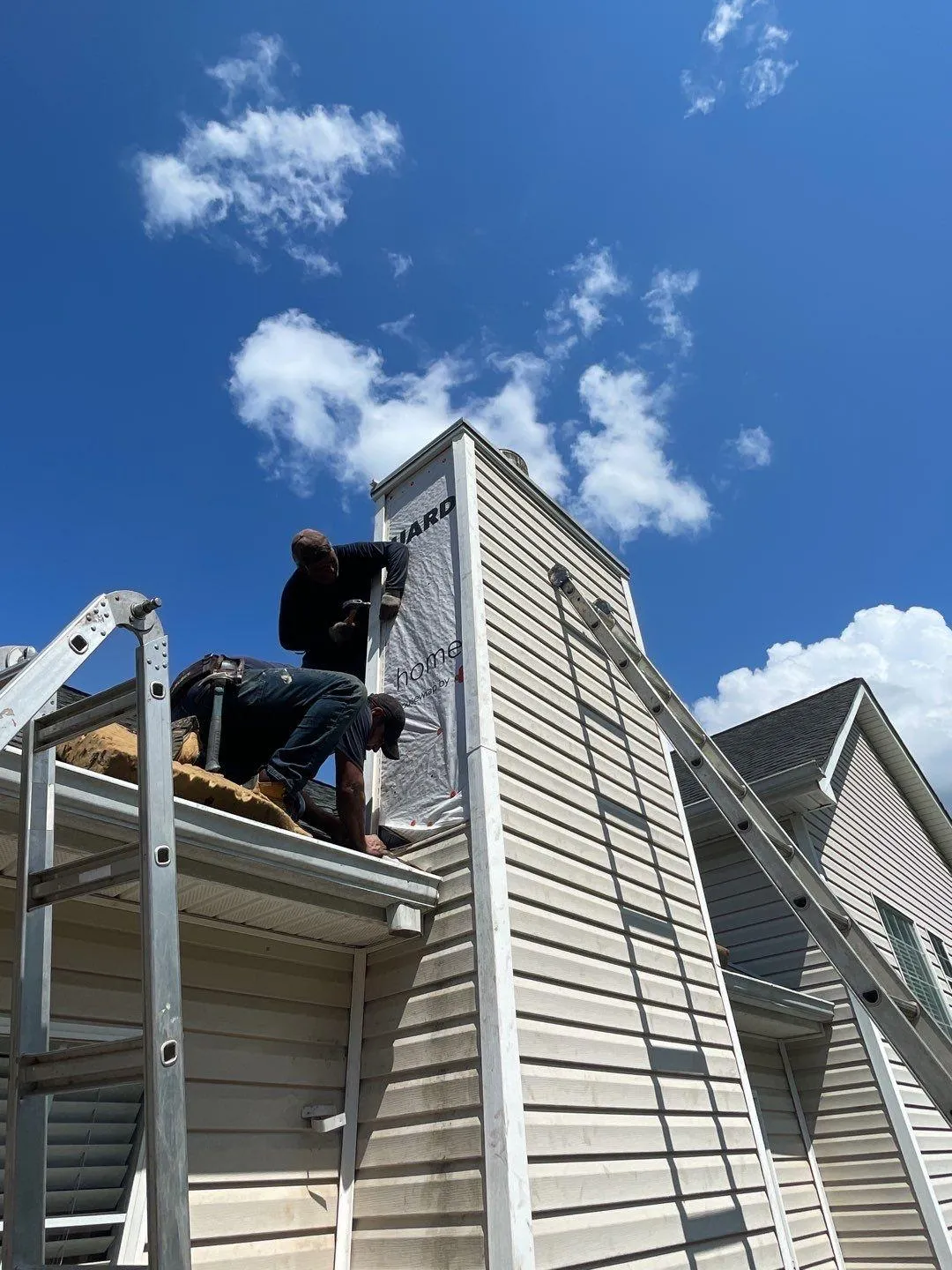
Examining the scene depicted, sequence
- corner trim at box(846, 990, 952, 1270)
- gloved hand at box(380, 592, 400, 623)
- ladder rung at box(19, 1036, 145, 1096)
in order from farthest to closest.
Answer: corner trim at box(846, 990, 952, 1270) → gloved hand at box(380, 592, 400, 623) → ladder rung at box(19, 1036, 145, 1096)

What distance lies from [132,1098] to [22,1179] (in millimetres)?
1444

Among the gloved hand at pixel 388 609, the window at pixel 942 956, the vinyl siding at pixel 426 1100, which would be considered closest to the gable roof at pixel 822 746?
the window at pixel 942 956

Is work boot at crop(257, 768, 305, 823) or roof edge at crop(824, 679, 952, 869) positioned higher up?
roof edge at crop(824, 679, 952, 869)

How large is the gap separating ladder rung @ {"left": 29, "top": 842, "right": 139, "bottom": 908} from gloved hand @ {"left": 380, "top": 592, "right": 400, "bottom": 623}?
10.6 ft

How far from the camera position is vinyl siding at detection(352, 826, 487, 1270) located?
2.94 metres

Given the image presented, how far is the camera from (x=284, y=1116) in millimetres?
3168

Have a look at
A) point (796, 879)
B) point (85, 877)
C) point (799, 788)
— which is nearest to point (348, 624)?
point (796, 879)

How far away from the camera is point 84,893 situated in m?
1.76

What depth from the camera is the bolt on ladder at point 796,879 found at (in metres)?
3.11

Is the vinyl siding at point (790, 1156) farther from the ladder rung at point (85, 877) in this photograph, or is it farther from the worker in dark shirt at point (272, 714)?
the ladder rung at point (85, 877)

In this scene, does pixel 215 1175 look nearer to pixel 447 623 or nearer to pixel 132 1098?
pixel 132 1098

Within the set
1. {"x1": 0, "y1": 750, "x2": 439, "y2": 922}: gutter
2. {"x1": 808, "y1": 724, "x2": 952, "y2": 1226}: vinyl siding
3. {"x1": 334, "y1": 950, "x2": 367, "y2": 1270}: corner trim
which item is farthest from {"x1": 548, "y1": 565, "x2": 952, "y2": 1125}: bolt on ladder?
{"x1": 808, "y1": 724, "x2": 952, "y2": 1226}: vinyl siding

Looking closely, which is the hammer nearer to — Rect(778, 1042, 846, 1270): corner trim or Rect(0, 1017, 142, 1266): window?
Rect(0, 1017, 142, 1266): window

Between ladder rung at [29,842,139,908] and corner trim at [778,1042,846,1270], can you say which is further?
corner trim at [778,1042,846,1270]
